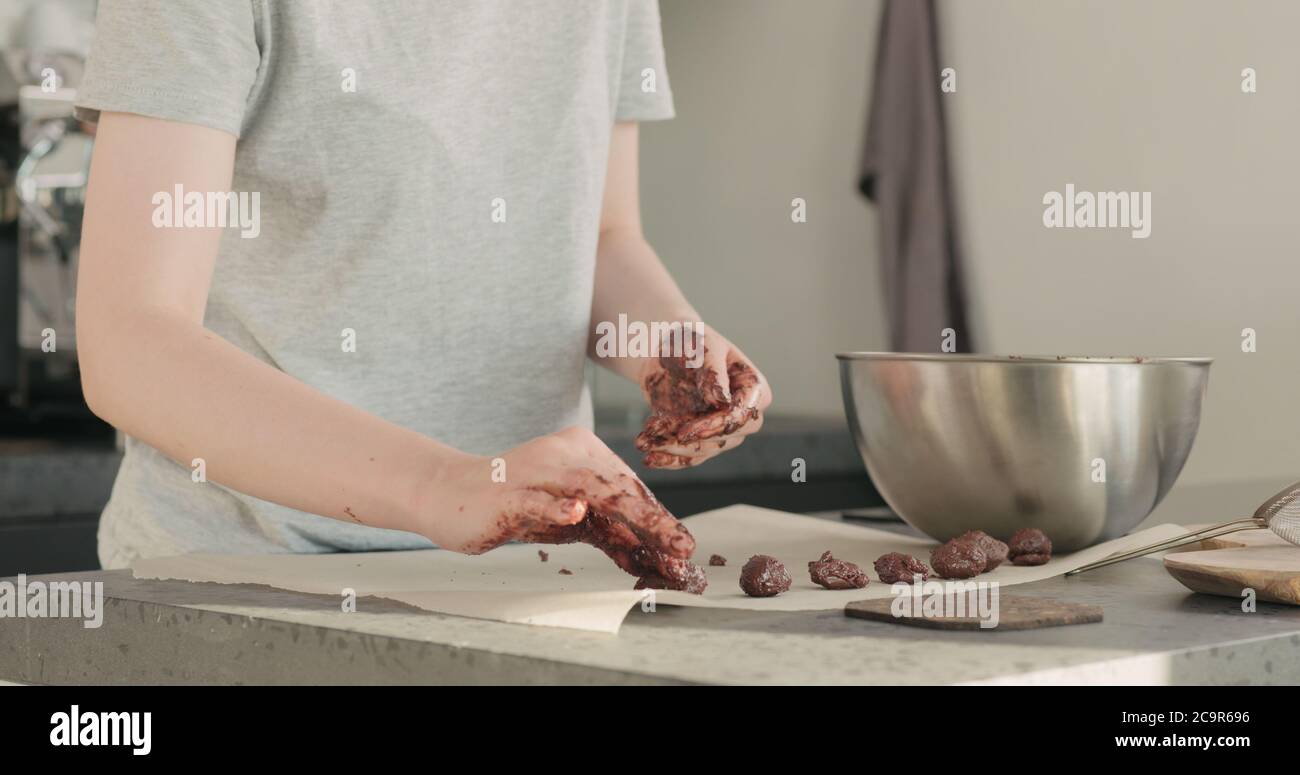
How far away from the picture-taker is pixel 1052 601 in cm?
69

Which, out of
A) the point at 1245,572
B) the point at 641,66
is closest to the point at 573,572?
the point at 1245,572

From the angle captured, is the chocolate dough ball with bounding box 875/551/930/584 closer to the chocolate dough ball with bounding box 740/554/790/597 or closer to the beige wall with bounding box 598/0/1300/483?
the chocolate dough ball with bounding box 740/554/790/597

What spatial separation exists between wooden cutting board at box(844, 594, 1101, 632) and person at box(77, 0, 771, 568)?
0.11 m

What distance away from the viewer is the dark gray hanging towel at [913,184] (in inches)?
97.0

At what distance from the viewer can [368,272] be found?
1.03 m

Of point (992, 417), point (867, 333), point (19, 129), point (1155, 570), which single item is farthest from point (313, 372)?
point (867, 333)

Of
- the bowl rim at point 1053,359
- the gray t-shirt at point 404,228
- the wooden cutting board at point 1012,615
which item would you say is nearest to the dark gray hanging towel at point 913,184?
the gray t-shirt at point 404,228

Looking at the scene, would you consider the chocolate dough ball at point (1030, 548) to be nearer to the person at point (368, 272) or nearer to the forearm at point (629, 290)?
the person at point (368, 272)

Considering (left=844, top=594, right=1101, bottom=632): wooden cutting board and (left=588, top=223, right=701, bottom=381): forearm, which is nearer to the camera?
(left=844, top=594, right=1101, bottom=632): wooden cutting board

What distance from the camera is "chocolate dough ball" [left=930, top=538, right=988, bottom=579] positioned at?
826mm

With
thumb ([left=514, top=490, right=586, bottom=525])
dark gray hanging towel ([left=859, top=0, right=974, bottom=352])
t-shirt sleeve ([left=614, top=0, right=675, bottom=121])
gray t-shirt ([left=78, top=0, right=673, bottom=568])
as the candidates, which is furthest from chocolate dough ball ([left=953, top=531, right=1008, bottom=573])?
dark gray hanging towel ([left=859, top=0, right=974, bottom=352])

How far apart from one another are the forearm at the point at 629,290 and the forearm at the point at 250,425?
37 centimetres

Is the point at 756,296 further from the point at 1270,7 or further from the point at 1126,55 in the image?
the point at 1270,7
